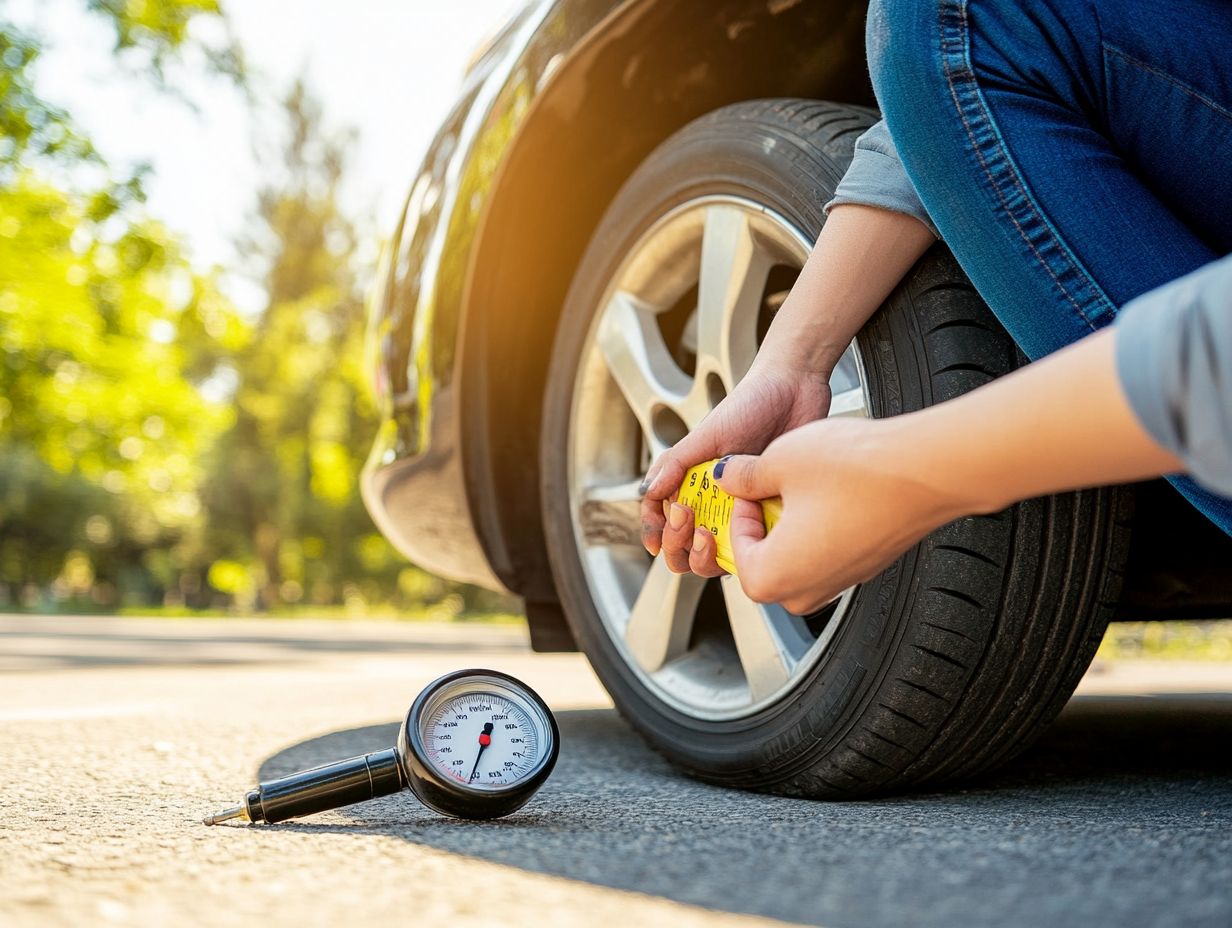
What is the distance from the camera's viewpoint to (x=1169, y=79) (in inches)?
52.6

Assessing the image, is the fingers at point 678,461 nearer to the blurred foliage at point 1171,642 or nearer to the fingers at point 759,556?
the fingers at point 759,556

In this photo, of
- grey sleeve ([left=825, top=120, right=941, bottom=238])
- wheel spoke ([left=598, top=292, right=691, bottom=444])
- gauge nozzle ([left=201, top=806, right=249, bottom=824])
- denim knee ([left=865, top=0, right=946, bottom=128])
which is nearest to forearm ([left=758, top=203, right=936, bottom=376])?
grey sleeve ([left=825, top=120, right=941, bottom=238])

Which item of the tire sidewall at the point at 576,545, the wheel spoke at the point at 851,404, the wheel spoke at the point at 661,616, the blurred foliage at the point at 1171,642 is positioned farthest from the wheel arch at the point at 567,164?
the blurred foliage at the point at 1171,642

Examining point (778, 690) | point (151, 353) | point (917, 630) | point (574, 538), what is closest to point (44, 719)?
point (574, 538)

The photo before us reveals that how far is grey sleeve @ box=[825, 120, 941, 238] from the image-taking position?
1.39m

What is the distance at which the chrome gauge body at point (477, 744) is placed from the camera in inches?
55.0

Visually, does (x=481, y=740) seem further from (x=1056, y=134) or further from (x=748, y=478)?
(x=1056, y=134)

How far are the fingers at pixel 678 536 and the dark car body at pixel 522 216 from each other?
0.84 m

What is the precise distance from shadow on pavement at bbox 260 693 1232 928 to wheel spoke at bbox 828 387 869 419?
527 millimetres

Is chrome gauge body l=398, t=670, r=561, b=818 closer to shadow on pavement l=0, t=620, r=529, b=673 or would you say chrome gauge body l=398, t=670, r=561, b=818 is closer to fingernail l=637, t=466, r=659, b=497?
fingernail l=637, t=466, r=659, b=497

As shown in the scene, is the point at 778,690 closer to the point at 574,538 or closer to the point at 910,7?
the point at 574,538

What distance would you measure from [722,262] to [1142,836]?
3.38ft

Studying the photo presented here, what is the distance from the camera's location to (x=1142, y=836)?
1.25 metres

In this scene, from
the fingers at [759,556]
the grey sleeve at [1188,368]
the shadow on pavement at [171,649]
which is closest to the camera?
the grey sleeve at [1188,368]
